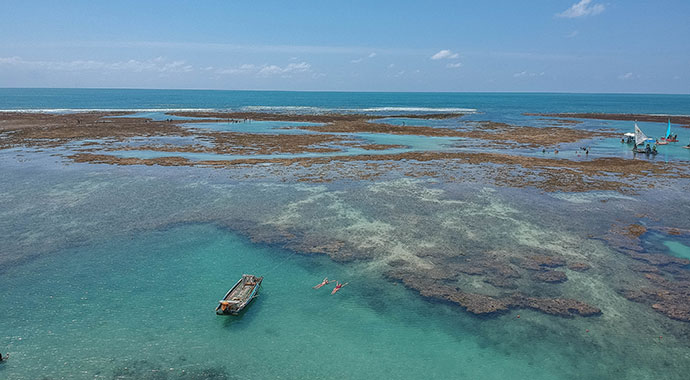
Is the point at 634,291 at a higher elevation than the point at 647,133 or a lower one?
lower

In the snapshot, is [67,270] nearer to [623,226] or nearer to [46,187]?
[46,187]

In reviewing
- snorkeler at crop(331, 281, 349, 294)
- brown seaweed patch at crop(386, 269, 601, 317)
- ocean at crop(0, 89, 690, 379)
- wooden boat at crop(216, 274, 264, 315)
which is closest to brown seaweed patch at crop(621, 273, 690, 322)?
ocean at crop(0, 89, 690, 379)

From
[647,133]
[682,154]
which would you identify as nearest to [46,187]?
[682,154]

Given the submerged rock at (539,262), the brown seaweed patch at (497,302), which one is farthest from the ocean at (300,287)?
the submerged rock at (539,262)

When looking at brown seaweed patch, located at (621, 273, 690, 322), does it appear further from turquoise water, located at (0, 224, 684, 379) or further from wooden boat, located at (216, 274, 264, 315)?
wooden boat, located at (216, 274, 264, 315)

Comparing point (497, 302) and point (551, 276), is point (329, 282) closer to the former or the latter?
point (497, 302)

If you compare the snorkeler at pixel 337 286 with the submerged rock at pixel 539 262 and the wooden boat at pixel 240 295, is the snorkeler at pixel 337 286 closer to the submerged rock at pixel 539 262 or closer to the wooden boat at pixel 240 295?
the wooden boat at pixel 240 295
